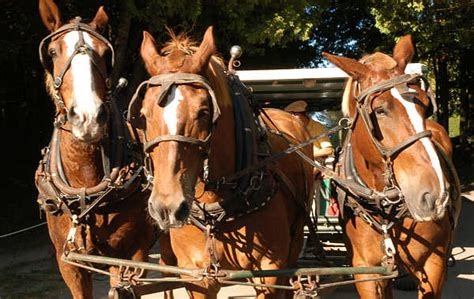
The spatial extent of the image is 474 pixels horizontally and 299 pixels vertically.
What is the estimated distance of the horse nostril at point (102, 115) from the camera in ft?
9.86

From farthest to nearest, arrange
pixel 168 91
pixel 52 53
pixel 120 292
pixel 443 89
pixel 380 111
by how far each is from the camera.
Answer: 1. pixel 443 89
2. pixel 52 53
3. pixel 120 292
4. pixel 380 111
5. pixel 168 91

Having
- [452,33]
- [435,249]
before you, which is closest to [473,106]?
[452,33]

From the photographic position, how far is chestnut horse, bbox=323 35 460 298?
2607mm

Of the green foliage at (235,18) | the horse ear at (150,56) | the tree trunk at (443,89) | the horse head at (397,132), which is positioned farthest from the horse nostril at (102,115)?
the tree trunk at (443,89)

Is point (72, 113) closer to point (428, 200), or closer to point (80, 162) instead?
point (80, 162)

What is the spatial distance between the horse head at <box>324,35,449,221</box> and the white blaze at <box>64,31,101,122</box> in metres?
1.34

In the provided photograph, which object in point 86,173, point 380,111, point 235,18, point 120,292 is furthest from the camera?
point 235,18

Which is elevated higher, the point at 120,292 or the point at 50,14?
the point at 50,14

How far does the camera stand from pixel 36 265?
824 centimetres

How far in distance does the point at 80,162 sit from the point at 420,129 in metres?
2.03

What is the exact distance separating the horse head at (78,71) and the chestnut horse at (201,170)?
15.7 inches

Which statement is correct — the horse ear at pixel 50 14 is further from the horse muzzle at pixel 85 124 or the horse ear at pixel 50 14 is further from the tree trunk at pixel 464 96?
the tree trunk at pixel 464 96

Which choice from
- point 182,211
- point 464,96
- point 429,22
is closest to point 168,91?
point 182,211

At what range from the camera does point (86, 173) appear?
11.3ft
